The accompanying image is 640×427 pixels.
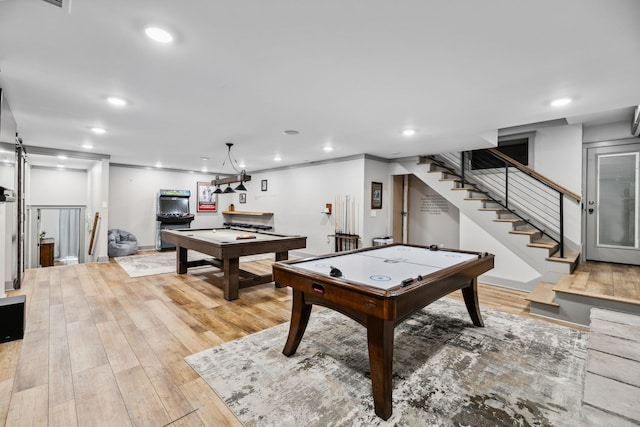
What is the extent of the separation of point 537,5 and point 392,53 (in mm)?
839

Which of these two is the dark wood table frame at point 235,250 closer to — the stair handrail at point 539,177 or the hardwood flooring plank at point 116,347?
the hardwood flooring plank at point 116,347

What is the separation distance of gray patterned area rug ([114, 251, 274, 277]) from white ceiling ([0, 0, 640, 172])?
265 cm

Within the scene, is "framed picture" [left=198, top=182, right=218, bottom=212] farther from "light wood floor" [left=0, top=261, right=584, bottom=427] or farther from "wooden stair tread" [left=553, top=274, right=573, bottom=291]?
"wooden stair tread" [left=553, top=274, right=573, bottom=291]

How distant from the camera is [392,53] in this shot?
2.09 metres

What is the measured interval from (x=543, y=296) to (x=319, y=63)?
3.75 meters

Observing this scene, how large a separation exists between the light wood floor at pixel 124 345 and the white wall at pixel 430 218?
2045 mm

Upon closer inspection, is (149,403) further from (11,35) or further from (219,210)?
(219,210)

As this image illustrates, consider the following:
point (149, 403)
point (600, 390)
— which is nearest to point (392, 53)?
point (600, 390)

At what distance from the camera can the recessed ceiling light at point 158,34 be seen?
1829mm

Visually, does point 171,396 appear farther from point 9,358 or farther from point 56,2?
point 56,2

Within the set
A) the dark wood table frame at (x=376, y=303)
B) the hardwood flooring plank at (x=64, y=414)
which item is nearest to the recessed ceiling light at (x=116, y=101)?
the dark wood table frame at (x=376, y=303)

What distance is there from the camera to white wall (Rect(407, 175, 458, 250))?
6305 millimetres

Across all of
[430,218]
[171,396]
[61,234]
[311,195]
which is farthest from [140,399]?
[61,234]

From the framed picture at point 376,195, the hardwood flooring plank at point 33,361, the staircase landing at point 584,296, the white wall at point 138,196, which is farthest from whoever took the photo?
the white wall at point 138,196
